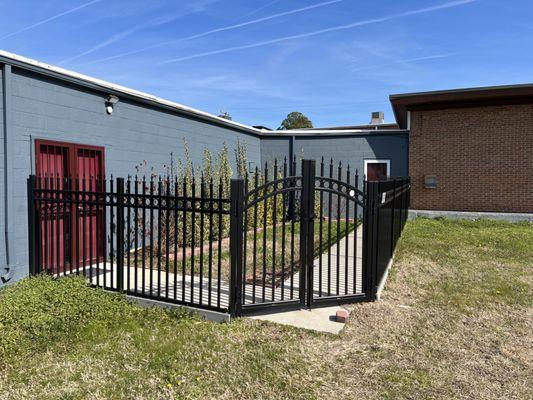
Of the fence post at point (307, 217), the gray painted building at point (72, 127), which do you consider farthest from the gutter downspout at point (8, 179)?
the fence post at point (307, 217)

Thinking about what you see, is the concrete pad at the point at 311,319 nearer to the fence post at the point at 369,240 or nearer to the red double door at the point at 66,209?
the fence post at the point at 369,240

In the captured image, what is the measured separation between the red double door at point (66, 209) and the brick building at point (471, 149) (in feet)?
33.1

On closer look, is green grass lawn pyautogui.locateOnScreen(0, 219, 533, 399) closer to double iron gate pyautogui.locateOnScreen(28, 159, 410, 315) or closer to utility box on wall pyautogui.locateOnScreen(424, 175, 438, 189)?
double iron gate pyautogui.locateOnScreen(28, 159, 410, 315)

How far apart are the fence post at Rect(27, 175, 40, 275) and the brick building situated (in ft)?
36.9

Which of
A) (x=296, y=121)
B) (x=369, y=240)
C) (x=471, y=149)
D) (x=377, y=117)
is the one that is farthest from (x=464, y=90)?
(x=296, y=121)

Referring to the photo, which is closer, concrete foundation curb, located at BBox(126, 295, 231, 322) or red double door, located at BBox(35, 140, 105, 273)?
concrete foundation curb, located at BBox(126, 295, 231, 322)

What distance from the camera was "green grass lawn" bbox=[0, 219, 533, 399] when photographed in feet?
10.4

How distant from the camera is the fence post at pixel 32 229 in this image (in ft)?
19.0

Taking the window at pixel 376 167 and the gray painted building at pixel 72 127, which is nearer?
the gray painted building at pixel 72 127

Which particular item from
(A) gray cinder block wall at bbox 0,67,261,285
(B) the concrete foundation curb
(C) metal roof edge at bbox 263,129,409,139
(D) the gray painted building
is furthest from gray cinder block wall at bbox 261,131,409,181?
(B) the concrete foundation curb

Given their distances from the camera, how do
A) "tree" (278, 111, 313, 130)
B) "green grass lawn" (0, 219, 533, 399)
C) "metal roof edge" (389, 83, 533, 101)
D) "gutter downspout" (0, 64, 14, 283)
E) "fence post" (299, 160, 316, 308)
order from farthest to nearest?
"tree" (278, 111, 313, 130) < "metal roof edge" (389, 83, 533, 101) < "gutter downspout" (0, 64, 14, 283) < "fence post" (299, 160, 316, 308) < "green grass lawn" (0, 219, 533, 399)

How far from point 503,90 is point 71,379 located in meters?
13.4

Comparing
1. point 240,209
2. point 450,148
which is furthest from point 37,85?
point 450,148

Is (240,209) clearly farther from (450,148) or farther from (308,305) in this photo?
(450,148)
